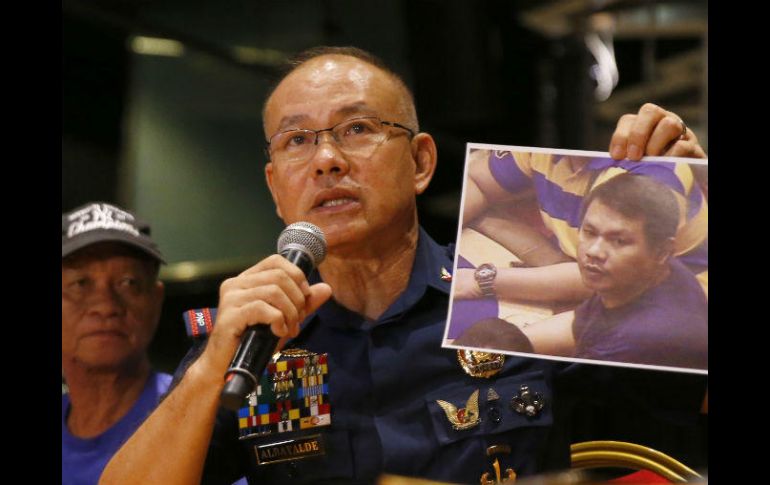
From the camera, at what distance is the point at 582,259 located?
5.97 ft

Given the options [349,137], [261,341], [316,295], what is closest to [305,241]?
[316,295]

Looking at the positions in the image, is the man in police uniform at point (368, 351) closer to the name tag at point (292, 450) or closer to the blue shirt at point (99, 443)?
the name tag at point (292, 450)

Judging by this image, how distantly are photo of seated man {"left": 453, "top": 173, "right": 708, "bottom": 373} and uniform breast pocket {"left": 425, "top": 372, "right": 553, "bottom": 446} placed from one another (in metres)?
0.09

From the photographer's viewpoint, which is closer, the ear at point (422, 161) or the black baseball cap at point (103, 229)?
the ear at point (422, 161)

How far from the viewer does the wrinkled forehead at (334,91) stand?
1872 millimetres

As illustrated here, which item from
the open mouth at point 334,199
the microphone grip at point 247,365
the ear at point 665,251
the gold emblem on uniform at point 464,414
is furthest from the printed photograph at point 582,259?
the microphone grip at point 247,365

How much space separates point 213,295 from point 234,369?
2.07 ft

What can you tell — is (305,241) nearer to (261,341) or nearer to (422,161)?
(261,341)

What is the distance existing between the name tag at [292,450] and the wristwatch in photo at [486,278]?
0.45 metres

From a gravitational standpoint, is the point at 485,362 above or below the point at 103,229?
below

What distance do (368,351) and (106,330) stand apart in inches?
26.0
